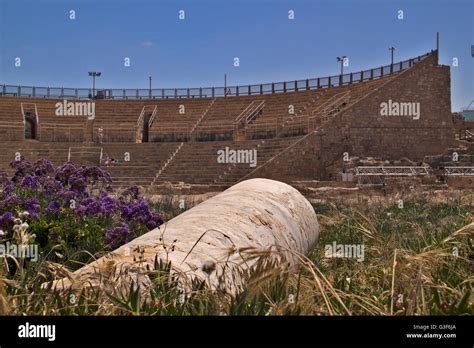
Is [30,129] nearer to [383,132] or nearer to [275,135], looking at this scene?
[275,135]

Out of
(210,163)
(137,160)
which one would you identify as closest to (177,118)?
(137,160)

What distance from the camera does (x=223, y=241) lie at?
4027 mm

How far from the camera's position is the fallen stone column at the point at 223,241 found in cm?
327

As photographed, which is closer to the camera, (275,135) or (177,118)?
(275,135)

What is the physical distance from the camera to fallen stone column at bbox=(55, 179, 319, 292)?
129 inches

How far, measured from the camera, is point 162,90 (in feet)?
124

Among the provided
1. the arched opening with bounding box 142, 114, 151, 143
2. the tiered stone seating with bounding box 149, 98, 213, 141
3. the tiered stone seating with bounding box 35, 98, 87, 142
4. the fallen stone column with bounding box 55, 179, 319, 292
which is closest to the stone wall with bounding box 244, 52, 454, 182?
the tiered stone seating with bounding box 149, 98, 213, 141

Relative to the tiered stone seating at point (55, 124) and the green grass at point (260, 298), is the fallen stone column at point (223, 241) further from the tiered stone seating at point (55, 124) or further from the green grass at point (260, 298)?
the tiered stone seating at point (55, 124)

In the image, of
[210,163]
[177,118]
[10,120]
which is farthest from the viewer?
[177,118]

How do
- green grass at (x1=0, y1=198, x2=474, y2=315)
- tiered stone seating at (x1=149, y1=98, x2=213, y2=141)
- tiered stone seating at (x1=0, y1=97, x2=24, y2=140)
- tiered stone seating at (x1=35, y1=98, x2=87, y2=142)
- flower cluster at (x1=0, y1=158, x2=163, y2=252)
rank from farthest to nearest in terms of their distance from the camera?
tiered stone seating at (x1=149, y1=98, x2=213, y2=141) → tiered stone seating at (x1=35, y1=98, x2=87, y2=142) → tiered stone seating at (x1=0, y1=97, x2=24, y2=140) → flower cluster at (x1=0, y1=158, x2=163, y2=252) → green grass at (x1=0, y1=198, x2=474, y2=315)

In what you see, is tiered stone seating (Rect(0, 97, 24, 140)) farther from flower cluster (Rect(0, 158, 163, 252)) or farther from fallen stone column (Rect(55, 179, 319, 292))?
fallen stone column (Rect(55, 179, 319, 292))

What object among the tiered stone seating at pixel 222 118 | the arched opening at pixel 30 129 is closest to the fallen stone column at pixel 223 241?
the tiered stone seating at pixel 222 118

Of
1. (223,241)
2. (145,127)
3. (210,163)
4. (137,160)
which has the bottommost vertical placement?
(223,241)
